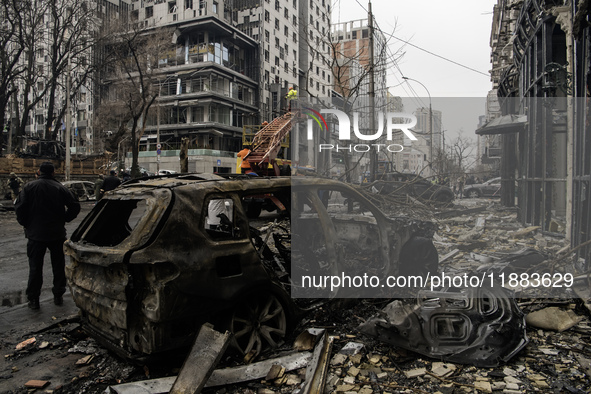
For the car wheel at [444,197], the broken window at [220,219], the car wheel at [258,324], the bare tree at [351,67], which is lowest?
the car wheel at [258,324]

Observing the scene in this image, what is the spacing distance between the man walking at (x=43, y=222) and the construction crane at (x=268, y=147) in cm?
847

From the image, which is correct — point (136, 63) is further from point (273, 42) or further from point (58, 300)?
point (273, 42)

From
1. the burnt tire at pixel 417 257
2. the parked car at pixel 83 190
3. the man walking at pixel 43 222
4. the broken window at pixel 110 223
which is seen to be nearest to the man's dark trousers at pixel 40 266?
the man walking at pixel 43 222

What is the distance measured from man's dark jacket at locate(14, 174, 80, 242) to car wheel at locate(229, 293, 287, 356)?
127 inches

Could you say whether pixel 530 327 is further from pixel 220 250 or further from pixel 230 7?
pixel 230 7

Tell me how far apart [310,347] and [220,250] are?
1.20m

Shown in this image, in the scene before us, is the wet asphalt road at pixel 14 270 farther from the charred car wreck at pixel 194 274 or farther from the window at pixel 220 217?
the window at pixel 220 217

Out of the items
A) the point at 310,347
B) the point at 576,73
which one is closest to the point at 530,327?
the point at 310,347

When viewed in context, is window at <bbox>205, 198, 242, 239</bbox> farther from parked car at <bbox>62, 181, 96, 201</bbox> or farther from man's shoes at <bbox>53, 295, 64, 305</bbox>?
parked car at <bbox>62, 181, 96, 201</bbox>

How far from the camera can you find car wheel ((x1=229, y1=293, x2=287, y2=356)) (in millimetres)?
3359

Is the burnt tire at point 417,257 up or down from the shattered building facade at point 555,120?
down

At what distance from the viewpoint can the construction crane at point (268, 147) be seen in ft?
44.6

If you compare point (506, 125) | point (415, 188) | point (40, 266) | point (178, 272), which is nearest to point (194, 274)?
point (178, 272)

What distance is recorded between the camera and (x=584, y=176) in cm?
573
